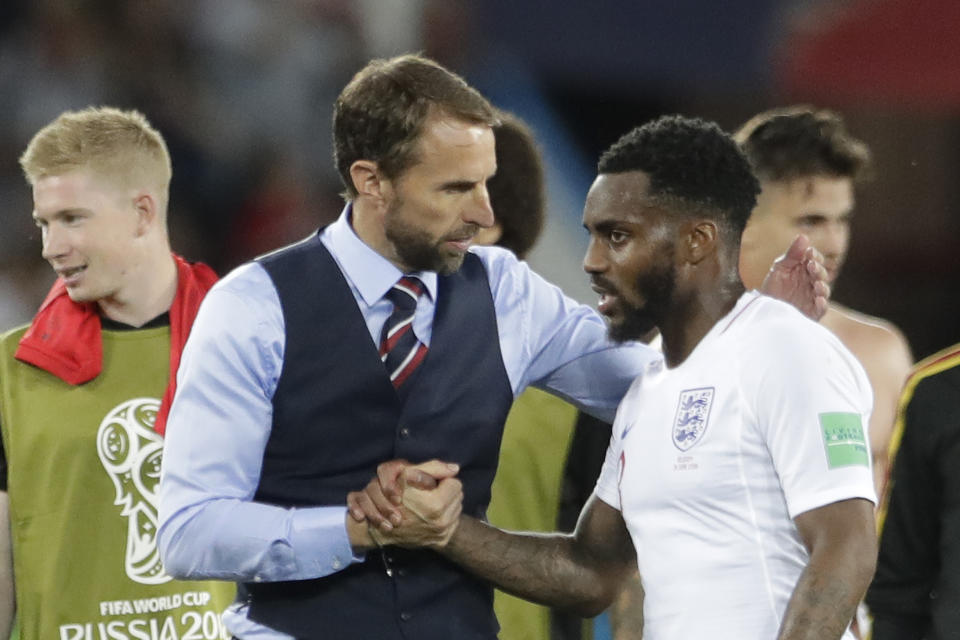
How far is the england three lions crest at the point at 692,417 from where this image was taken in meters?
2.93

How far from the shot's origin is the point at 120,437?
408cm

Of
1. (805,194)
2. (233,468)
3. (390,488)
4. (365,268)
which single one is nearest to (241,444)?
(233,468)

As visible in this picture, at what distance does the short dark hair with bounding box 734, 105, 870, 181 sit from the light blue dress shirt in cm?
181

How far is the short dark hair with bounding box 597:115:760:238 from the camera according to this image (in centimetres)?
313

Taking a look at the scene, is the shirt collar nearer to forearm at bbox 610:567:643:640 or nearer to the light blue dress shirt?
the light blue dress shirt

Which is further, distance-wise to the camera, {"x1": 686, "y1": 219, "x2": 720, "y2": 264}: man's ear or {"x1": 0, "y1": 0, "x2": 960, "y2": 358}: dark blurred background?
{"x1": 0, "y1": 0, "x2": 960, "y2": 358}: dark blurred background

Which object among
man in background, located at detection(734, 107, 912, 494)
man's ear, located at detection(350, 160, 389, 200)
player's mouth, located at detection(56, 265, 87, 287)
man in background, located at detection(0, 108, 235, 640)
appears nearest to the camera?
man's ear, located at detection(350, 160, 389, 200)

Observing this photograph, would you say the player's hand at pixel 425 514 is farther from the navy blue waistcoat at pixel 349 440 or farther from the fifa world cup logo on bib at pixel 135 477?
the fifa world cup logo on bib at pixel 135 477

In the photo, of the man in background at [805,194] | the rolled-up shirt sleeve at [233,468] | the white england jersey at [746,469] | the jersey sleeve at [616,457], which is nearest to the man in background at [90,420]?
the rolled-up shirt sleeve at [233,468]

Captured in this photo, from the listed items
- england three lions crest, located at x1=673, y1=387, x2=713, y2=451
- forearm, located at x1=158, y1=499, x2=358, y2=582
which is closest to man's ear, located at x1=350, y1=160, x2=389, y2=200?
forearm, located at x1=158, y1=499, x2=358, y2=582

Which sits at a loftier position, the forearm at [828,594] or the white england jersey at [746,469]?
the white england jersey at [746,469]

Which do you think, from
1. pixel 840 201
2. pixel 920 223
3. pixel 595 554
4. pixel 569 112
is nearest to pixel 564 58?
pixel 569 112

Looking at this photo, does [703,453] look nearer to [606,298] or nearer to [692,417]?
[692,417]

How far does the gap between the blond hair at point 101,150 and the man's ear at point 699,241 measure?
69.9 inches
